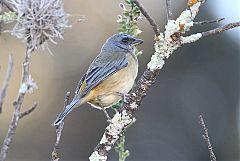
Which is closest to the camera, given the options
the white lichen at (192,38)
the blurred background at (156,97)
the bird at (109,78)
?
the white lichen at (192,38)

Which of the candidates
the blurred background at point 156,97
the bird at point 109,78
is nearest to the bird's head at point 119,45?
the bird at point 109,78

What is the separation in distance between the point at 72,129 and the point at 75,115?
0.20 metres

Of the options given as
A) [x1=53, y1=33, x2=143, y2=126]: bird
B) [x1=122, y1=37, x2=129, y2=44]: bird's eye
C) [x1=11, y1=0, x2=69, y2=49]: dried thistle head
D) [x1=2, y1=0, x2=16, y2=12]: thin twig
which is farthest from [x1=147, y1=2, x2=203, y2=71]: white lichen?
[x1=122, y1=37, x2=129, y2=44]: bird's eye

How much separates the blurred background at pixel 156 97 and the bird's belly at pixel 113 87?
424 cm

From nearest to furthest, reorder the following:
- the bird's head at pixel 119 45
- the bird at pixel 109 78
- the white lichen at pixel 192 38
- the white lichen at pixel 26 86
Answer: the white lichen at pixel 26 86
the white lichen at pixel 192 38
the bird at pixel 109 78
the bird's head at pixel 119 45

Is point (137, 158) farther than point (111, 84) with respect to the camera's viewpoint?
Yes

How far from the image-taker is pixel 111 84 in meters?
3.43

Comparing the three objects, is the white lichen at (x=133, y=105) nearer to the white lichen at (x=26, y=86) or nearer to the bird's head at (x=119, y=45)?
the white lichen at (x=26, y=86)

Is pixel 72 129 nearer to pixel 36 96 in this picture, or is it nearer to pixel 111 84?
pixel 36 96

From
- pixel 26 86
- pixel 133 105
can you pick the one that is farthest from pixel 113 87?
pixel 26 86

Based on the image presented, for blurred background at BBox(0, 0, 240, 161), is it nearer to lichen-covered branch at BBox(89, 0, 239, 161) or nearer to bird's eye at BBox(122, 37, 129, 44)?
bird's eye at BBox(122, 37, 129, 44)

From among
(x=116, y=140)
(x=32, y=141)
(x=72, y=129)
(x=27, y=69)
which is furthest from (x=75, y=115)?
(x=27, y=69)

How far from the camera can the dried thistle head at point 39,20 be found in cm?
190

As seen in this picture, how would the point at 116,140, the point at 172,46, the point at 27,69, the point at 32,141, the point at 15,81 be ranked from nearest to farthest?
1. the point at 27,69
2. the point at 172,46
3. the point at 116,140
4. the point at 15,81
5. the point at 32,141
